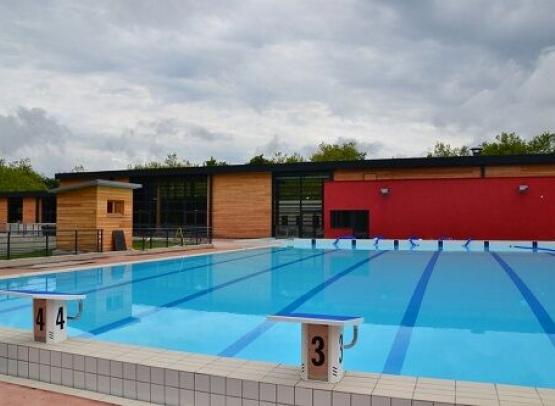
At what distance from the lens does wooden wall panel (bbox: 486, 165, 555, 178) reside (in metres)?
23.2

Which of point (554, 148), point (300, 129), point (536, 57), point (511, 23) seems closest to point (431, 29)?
point (511, 23)

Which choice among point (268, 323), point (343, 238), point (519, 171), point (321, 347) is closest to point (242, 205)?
point (343, 238)

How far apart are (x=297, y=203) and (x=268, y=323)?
2026 centimetres

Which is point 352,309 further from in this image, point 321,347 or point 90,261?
point 90,261

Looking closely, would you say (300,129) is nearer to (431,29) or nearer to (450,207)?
(450,207)

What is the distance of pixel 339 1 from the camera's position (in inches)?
555

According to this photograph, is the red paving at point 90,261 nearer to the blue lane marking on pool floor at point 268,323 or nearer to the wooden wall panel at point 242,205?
the blue lane marking on pool floor at point 268,323

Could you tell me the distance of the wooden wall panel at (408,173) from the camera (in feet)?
79.4

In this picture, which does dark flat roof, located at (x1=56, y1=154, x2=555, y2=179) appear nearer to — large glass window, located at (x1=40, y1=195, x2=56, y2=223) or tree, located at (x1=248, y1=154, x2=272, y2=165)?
large glass window, located at (x1=40, y1=195, x2=56, y2=223)

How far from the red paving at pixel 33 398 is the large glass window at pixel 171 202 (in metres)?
24.7

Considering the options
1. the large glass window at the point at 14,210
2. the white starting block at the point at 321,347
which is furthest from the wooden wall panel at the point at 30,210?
the white starting block at the point at 321,347

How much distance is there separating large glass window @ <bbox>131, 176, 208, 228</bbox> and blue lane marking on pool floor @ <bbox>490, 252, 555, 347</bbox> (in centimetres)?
1849

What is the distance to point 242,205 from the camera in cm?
2755

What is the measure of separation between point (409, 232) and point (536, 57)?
29.4 ft
